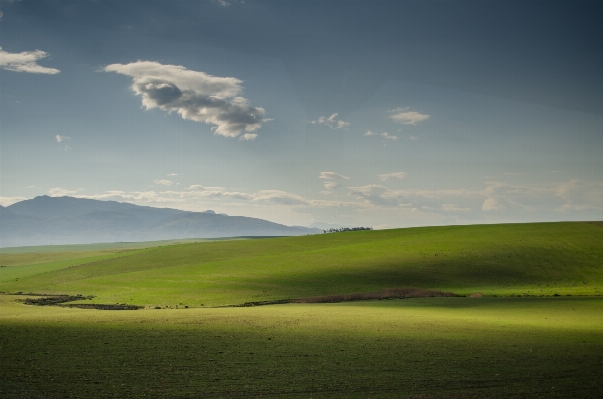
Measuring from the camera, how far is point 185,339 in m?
21.2

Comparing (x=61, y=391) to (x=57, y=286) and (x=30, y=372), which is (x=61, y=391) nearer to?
(x=30, y=372)

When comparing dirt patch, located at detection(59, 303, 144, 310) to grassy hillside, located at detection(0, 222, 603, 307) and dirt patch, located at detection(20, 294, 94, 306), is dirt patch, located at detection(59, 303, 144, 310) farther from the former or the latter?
dirt patch, located at detection(20, 294, 94, 306)

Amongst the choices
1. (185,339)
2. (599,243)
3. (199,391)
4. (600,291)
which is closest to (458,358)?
(199,391)

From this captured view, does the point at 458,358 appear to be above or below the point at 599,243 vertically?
below

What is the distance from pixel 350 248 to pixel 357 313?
4367 centimetres

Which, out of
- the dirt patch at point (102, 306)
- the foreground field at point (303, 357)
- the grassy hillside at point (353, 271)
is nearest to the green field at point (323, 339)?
the foreground field at point (303, 357)

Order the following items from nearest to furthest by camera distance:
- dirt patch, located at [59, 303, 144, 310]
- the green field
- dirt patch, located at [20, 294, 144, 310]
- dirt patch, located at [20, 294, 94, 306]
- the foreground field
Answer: the foreground field
the green field
dirt patch, located at [59, 303, 144, 310]
dirt patch, located at [20, 294, 144, 310]
dirt patch, located at [20, 294, 94, 306]

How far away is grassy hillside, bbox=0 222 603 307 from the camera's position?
50.0 m

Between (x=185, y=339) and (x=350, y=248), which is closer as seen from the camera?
(x=185, y=339)

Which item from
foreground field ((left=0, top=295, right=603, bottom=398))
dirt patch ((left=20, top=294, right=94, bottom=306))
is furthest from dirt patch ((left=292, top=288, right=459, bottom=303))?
dirt patch ((left=20, top=294, right=94, bottom=306))

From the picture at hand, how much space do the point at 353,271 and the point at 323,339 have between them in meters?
37.2

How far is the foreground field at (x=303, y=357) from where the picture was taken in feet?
43.6

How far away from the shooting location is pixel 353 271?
5838 centimetres

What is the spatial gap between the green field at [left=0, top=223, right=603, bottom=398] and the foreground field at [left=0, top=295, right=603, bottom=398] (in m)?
0.06
